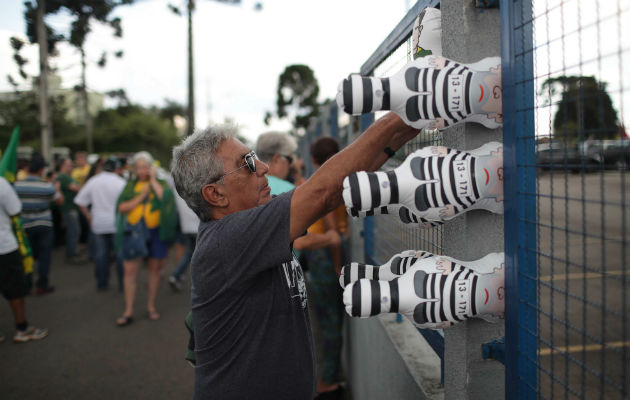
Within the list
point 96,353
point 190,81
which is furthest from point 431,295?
point 190,81

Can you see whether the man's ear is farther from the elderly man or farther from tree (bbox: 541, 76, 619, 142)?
tree (bbox: 541, 76, 619, 142)

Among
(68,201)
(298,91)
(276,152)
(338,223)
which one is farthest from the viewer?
(298,91)

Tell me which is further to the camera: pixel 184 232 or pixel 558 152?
pixel 184 232

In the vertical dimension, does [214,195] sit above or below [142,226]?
above

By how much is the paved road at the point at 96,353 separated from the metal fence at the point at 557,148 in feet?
11.3

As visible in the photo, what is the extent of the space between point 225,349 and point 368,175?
3.09 ft

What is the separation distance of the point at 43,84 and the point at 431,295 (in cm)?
1775

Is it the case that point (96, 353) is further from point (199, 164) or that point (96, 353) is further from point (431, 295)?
point (431, 295)

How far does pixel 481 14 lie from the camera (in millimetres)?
1333

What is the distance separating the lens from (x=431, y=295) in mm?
1251

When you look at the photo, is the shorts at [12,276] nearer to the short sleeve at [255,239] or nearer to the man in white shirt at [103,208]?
the man in white shirt at [103,208]

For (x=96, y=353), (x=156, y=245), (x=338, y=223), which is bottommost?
(x=96, y=353)

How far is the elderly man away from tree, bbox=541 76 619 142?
1.52 feet

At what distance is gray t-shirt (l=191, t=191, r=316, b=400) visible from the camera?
5.20ft
